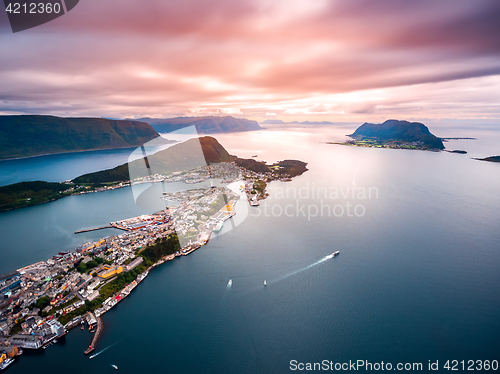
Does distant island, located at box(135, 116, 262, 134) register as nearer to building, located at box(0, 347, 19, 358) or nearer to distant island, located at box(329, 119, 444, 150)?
distant island, located at box(329, 119, 444, 150)

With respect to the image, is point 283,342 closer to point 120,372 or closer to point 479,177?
point 120,372

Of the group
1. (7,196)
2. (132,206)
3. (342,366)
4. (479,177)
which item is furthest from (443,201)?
(7,196)

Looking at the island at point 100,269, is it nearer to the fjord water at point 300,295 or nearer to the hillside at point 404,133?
the fjord water at point 300,295

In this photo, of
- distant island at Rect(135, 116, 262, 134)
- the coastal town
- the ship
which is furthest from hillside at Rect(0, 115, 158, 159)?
the ship

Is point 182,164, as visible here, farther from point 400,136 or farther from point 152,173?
A: point 400,136

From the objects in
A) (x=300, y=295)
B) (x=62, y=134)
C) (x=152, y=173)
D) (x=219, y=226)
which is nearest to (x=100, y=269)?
(x=219, y=226)

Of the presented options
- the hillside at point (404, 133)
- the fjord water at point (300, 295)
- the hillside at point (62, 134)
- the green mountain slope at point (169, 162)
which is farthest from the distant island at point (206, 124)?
the fjord water at point (300, 295)
